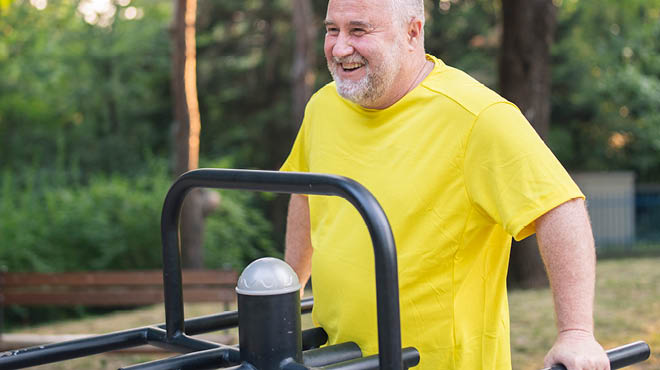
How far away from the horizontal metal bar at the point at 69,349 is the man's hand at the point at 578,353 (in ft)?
3.07

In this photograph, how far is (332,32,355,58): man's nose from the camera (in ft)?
6.04

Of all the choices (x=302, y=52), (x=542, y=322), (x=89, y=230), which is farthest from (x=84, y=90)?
(x=542, y=322)

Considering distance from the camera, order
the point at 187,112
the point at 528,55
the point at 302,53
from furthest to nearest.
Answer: the point at 302,53 → the point at 187,112 → the point at 528,55

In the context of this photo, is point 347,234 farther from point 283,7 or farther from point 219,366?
point 283,7

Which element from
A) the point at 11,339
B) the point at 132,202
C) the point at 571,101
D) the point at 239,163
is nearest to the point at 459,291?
the point at 11,339

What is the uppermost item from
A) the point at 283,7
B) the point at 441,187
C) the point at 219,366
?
the point at 283,7

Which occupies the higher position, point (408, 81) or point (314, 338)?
point (408, 81)

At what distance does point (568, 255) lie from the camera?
1.68m

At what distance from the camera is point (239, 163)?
690 inches

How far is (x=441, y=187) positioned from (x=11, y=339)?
17.1 ft

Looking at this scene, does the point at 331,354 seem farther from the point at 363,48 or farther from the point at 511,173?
the point at 363,48

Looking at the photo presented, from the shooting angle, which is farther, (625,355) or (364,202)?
(625,355)

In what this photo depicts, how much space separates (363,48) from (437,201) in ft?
1.32

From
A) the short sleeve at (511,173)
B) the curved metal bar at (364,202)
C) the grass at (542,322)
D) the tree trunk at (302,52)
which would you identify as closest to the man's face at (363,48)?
the short sleeve at (511,173)
